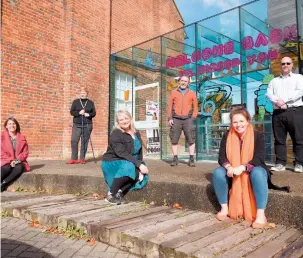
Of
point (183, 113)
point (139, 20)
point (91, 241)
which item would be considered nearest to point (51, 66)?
point (139, 20)

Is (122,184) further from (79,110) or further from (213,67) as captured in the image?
(213,67)

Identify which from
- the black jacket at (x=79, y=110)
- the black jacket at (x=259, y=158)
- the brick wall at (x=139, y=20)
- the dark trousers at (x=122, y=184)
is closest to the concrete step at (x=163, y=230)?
the dark trousers at (x=122, y=184)

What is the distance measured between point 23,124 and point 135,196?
17.3 feet

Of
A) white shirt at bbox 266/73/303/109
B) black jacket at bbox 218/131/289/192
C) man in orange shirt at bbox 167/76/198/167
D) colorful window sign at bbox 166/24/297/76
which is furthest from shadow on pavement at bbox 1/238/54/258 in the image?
colorful window sign at bbox 166/24/297/76

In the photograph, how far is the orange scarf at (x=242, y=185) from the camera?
2.79 meters

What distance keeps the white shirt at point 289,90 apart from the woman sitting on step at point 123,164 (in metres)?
2.10

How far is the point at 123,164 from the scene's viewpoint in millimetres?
3723

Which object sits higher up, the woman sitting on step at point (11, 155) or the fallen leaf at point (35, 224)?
the woman sitting on step at point (11, 155)

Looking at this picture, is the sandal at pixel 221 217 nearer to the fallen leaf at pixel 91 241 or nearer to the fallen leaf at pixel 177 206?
the fallen leaf at pixel 177 206

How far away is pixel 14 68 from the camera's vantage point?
25.4ft

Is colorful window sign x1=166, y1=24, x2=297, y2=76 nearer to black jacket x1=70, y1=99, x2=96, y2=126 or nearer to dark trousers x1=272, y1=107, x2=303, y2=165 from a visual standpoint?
dark trousers x1=272, y1=107, x2=303, y2=165

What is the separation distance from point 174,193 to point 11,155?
3.34 meters

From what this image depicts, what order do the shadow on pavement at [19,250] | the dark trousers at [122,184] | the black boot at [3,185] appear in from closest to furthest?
the shadow on pavement at [19,250] → the dark trousers at [122,184] → the black boot at [3,185]

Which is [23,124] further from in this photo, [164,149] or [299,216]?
[299,216]
